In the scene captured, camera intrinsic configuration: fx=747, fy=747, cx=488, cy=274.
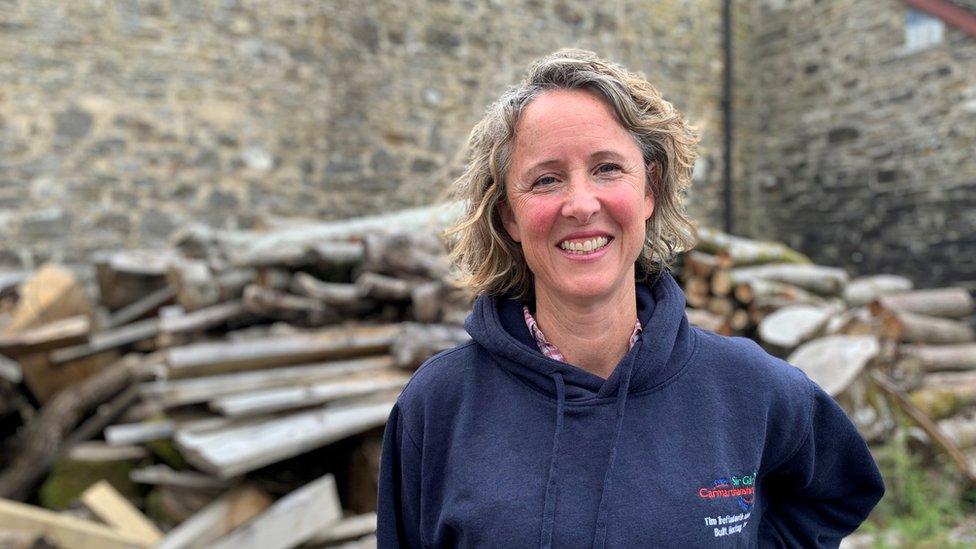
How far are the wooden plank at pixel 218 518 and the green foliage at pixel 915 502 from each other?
2970mm

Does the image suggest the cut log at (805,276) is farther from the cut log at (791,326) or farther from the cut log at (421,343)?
the cut log at (421,343)

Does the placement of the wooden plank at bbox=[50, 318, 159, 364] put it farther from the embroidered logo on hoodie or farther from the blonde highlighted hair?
the embroidered logo on hoodie

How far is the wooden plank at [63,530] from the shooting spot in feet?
10.4

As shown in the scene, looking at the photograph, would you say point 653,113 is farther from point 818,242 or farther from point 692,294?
point 818,242

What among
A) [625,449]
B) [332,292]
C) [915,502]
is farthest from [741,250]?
[625,449]

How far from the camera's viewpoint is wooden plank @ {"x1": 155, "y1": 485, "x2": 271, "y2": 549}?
3.08 metres

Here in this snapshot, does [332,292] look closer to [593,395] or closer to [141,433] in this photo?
[141,433]

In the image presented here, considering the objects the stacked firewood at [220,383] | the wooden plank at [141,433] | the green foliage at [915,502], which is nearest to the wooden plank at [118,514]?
the stacked firewood at [220,383]

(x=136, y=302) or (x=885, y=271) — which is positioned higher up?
(x=136, y=302)

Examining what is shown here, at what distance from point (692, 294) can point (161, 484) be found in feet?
11.6

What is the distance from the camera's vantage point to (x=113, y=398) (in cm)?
451

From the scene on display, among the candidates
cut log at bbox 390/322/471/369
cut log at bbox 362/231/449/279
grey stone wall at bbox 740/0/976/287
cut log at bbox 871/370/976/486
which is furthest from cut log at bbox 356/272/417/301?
grey stone wall at bbox 740/0/976/287

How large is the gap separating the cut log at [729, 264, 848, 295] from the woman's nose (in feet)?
14.6

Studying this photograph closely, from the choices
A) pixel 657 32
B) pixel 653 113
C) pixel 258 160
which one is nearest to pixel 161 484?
pixel 653 113
